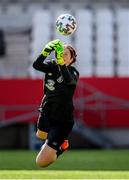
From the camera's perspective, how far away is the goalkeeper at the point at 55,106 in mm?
10188

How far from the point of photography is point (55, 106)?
10336mm

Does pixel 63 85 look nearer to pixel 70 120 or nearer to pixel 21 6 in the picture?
pixel 70 120

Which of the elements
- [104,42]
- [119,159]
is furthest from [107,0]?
[119,159]

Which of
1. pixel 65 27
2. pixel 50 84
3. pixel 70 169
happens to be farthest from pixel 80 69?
pixel 65 27

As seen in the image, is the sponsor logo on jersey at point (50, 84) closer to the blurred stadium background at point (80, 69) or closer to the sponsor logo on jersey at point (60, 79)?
the sponsor logo on jersey at point (60, 79)

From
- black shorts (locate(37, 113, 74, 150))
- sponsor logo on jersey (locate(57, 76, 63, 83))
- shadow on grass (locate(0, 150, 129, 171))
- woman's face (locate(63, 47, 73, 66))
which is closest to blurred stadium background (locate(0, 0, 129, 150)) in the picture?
shadow on grass (locate(0, 150, 129, 171))

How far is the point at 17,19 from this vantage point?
31250 millimetres

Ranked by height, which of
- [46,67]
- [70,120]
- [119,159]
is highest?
[46,67]

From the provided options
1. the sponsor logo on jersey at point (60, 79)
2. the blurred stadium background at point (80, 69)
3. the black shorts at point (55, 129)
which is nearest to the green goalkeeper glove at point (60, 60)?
the sponsor logo on jersey at point (60, 79)

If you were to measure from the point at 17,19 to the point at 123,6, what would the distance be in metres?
5.05

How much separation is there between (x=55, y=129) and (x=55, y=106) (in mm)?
344

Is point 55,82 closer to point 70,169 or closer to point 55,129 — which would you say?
point 55,129

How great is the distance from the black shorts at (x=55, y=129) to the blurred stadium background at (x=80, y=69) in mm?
10424

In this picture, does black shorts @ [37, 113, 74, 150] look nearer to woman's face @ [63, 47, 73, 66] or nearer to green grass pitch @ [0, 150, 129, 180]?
green grass pitch @ [0, 150, 129, 180]
